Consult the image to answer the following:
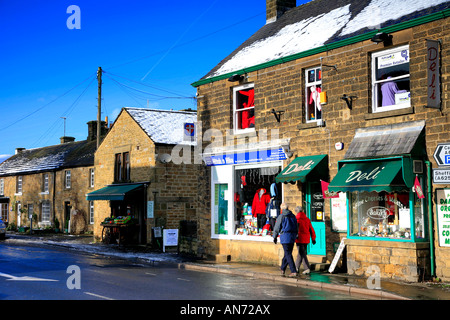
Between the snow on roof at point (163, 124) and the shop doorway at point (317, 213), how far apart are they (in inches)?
463

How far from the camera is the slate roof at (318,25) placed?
611 inches

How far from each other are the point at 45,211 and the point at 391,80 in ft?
109

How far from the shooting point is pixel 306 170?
639 inches

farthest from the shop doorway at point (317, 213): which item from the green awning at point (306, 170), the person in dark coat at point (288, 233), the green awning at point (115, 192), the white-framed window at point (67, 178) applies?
the white-framed window at point (67, 178)

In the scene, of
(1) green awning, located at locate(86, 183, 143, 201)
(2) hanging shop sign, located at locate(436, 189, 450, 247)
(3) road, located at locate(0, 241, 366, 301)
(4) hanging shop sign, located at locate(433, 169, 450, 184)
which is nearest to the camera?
(3) road, located at locate(0, 241, 366, 301)

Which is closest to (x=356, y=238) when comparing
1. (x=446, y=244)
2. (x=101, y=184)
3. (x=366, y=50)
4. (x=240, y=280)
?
(x=446, y=244)

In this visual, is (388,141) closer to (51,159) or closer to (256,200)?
(256,200)

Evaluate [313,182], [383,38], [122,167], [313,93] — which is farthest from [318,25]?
[122,167]

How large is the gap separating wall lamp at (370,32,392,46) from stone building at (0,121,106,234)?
25.3m

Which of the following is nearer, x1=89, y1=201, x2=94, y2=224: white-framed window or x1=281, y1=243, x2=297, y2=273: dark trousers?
x1=281, y1=243, x2=297, y2=273: dark trousers

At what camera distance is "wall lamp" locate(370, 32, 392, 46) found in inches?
575

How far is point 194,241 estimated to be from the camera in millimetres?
22328

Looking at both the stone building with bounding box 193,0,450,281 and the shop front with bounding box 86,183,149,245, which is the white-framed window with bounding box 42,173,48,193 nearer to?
the shop front with bounding box 86,183,149,245

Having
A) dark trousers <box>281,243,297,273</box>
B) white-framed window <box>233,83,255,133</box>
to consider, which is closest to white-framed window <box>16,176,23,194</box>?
white-framed window <box>233,83,255,133</box>
